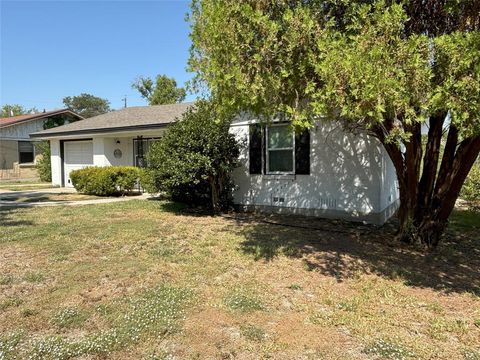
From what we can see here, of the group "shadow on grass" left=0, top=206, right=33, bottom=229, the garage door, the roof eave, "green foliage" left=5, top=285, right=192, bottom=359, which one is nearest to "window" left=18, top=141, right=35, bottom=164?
the roof eave

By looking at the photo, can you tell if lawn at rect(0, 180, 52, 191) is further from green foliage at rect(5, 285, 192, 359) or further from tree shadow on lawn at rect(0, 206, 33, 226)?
green foliage at rect(5, 285, 192, 359)

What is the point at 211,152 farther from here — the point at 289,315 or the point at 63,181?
the point at 63,181

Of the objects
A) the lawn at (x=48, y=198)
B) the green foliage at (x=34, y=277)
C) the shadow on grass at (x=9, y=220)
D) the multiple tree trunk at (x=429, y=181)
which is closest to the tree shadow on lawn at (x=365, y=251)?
the multiple tree trunk at (x=429, y=181)

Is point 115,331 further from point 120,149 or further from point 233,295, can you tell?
point 120,149

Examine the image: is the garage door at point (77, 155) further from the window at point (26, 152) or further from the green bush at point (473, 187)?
the green bush at point (473, 187)

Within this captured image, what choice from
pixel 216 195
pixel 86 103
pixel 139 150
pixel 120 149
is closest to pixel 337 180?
pixel 216 195

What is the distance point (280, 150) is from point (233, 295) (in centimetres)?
600

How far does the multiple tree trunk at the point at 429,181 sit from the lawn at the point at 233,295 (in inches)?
18.2

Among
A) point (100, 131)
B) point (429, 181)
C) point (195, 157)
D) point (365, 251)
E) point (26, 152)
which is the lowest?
point (365, 251)

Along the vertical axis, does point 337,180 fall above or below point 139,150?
below

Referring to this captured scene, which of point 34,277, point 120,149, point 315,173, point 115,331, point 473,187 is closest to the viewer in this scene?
point 115,331

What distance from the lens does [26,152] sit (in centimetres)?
2655

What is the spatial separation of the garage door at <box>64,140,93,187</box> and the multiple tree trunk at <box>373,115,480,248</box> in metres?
14.2

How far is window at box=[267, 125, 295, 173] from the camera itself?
32.2 feet
